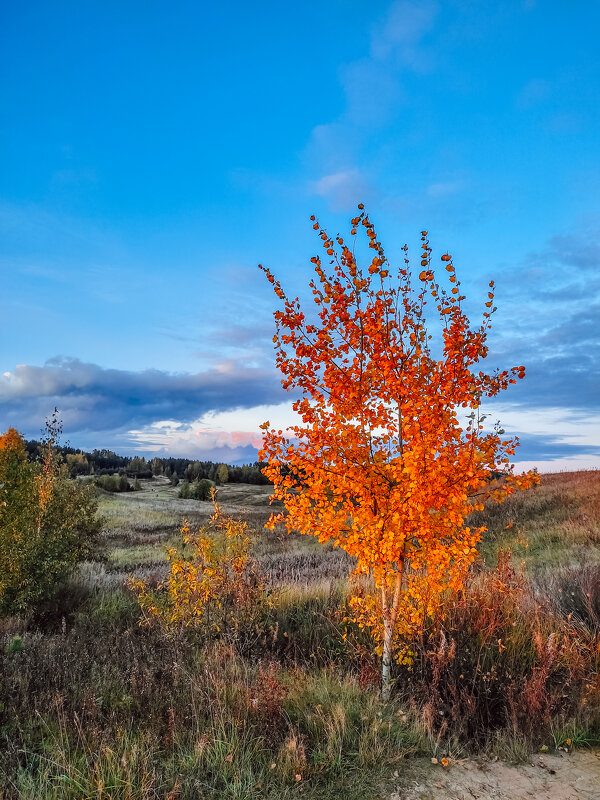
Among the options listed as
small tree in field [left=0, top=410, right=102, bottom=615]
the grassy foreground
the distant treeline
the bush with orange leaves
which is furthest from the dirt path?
the distant treeline

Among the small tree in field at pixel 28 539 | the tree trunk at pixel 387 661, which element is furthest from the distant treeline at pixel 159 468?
the tree trunk at pixel 387 661

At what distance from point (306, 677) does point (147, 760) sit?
2385mm

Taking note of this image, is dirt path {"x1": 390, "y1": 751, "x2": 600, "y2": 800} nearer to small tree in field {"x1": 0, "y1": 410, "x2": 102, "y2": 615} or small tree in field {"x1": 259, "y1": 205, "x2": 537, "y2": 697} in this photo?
small tree in field {"x1": 259, "y1": 205, "x2": 537, "y2": 697}

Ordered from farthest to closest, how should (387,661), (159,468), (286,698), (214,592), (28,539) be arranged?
(159,468) < (28,539) < (214,592) < (387,661) < (286,698)

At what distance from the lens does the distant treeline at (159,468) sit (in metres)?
81.2

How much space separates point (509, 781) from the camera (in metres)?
4.65

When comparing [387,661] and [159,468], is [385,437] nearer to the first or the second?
[387,661]

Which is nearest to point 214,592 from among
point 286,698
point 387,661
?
point 286,698

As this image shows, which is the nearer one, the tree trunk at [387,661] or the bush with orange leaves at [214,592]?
the tree trunk at [387,661]

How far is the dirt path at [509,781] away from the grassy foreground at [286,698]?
0.64 ft

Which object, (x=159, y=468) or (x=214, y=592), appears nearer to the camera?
(x=214, y=592)

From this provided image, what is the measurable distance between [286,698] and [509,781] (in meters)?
2.39

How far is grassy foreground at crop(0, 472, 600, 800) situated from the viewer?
4.33 meters

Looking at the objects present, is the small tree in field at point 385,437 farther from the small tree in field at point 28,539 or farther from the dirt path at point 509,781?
the small tree in field at point 28,539
